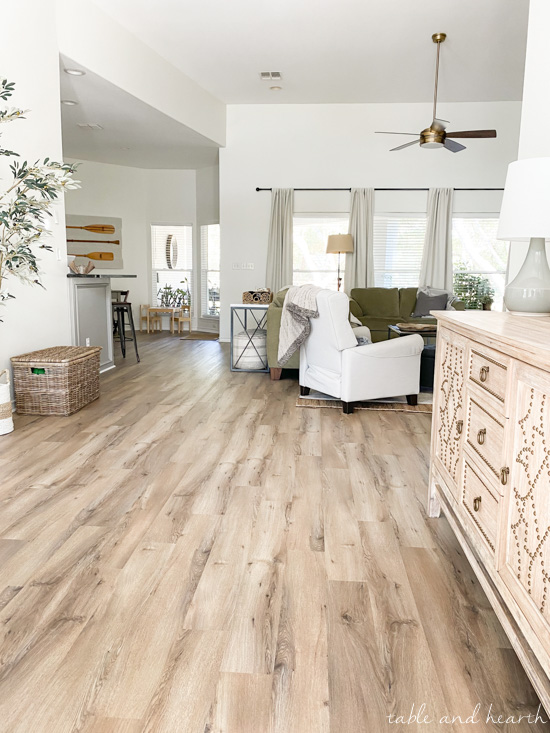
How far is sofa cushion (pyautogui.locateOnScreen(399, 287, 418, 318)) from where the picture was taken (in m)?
7.54

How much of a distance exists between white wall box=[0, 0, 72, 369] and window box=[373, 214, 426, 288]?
190 inches

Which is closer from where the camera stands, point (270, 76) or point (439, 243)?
point (270, 76)

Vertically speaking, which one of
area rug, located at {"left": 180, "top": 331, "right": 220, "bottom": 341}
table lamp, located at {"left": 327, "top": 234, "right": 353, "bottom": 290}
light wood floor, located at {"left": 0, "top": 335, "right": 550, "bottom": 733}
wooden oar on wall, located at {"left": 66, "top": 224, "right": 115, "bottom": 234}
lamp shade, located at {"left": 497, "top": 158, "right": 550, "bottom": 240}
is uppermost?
wooden oar on wall, located at {"left": 66, "top": 224, "right": 115, "bottom": 234}

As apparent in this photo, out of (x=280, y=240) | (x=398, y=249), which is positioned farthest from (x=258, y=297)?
(x=398, y=249)

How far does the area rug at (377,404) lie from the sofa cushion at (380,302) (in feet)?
A: 8.92

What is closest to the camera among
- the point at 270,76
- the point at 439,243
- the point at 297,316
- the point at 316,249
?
the point at 297,316

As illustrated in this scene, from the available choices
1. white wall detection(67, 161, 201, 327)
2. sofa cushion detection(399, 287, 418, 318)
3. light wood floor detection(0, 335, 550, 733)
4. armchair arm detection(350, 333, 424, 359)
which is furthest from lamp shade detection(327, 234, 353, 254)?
light wood floor detection(0, 335, 550, 733)

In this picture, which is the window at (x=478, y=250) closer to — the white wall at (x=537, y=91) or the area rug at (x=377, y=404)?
the area rug at (x=377, y=404)

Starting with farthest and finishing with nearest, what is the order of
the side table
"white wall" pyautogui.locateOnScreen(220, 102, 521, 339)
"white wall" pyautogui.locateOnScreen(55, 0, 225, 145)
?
1. "white wall" pyautogui.locateOnScreen(220, 102, 521, 339)
2. the side table
3. "white wall" pyautogui.locateOnScreen(55, 0, 225, 145)

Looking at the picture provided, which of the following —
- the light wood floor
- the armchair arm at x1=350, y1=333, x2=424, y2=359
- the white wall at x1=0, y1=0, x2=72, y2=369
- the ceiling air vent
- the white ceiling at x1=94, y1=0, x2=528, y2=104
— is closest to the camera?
the light wood floor

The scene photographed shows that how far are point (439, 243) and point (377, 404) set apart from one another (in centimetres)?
414

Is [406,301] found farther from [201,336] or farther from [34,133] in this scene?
[34,133]

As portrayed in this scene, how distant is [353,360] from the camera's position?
429 centimetres

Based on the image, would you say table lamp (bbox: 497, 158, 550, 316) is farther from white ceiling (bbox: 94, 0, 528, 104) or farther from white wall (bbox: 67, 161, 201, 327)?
white wall (bbox: 67, 161, 201, 327)
